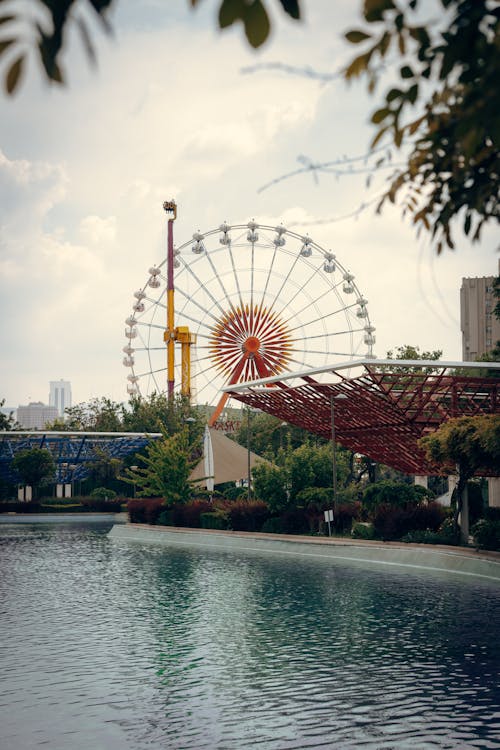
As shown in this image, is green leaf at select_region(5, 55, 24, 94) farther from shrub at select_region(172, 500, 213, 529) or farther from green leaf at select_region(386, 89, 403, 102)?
shrub at select_region(172, 500, 213, 529)

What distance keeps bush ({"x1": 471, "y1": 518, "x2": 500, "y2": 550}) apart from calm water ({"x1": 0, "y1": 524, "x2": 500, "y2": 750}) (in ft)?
8.28

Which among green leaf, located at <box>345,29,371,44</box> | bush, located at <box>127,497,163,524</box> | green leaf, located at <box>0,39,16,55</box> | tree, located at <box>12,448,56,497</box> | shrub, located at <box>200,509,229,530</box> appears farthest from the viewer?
tree, located at <box>12,448,56,497</box>

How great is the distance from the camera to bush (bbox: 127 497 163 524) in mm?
39750

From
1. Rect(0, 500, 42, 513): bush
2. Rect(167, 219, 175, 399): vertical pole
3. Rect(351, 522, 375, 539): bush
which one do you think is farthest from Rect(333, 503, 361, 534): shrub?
Rect(167, 219, 175, 399): vertical pole

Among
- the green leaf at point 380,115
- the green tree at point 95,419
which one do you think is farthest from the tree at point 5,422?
the green leaf at point 380,115

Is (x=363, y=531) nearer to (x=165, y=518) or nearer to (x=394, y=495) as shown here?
(x=394, y=495)

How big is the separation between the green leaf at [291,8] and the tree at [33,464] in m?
54.9

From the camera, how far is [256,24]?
2.77 m

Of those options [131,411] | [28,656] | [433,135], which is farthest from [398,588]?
[131,411]

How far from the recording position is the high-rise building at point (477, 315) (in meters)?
110

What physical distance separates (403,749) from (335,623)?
6822 mm

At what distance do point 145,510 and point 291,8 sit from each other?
38614mm

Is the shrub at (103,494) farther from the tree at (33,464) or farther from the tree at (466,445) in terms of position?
the tree at (466,445)

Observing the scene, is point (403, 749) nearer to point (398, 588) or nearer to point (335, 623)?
point (335, 623)
